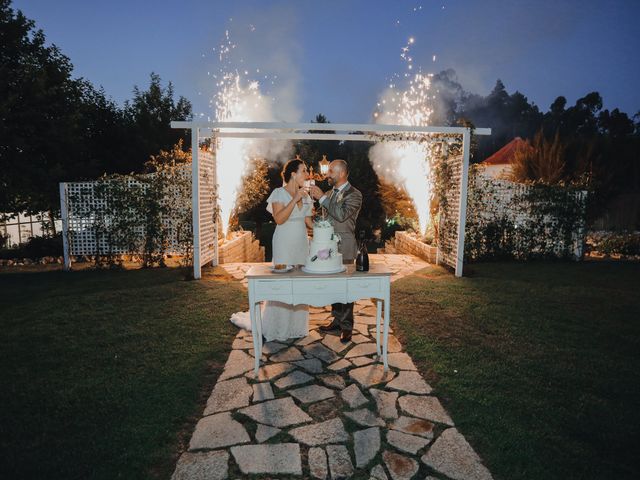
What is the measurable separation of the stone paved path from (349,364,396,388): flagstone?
1 centimetres

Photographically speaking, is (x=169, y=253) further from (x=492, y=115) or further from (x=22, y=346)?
(x=492, y=115)

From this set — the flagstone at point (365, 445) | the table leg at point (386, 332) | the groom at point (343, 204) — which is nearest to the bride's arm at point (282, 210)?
the groom at point (343, 204)

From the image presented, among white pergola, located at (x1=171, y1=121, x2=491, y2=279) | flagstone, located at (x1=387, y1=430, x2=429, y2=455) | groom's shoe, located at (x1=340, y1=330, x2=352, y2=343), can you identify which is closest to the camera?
flagstone, located at (x1=387, y1=430, x2=429, y2=455)

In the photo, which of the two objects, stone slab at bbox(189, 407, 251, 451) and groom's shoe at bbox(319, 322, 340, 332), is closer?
stone slab at bbox(189, 407, 251, 451)

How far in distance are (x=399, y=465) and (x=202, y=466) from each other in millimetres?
1328

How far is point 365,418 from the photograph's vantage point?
3.38m

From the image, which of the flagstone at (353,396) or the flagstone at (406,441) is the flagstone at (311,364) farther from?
the flagstone at (406,441)

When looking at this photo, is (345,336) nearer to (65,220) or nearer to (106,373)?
(106,373)

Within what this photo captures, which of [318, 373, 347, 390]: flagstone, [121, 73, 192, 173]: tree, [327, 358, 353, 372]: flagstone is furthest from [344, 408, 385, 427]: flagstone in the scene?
[121, 73, 192, 173]: tree

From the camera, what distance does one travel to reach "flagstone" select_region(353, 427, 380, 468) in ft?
9.36

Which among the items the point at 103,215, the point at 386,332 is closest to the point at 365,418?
the point at 386,332

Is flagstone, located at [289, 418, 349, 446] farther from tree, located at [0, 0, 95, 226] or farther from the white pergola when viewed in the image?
tree, located at [0, 0, 95, 226]

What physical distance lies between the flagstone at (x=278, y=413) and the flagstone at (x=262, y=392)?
3.3 inches

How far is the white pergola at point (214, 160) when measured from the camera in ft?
26.1
